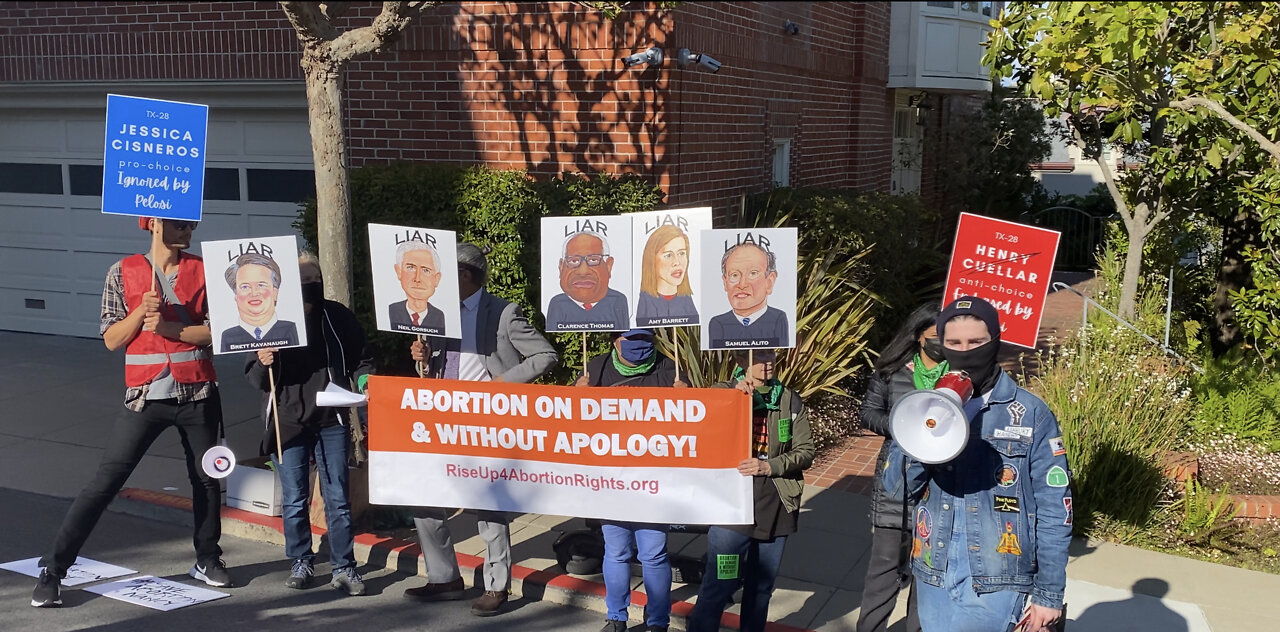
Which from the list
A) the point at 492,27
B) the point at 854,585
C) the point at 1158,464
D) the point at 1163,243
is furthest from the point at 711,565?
the point at 1163,243

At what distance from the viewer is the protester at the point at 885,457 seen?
4770mm

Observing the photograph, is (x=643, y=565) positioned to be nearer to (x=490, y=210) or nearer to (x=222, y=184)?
(x=490, y=210)

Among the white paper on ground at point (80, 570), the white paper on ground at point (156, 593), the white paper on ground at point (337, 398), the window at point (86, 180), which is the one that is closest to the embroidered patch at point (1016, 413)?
the white paper on ground at point (337, 398)

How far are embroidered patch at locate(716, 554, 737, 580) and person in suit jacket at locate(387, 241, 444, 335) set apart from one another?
178 centimetres

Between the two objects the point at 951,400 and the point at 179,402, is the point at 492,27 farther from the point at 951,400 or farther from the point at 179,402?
the point at 951,400

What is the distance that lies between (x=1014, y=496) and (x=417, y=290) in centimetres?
310

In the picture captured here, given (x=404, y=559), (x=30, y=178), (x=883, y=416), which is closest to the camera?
(x=883, y=416)

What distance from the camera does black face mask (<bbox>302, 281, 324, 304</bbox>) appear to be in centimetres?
561

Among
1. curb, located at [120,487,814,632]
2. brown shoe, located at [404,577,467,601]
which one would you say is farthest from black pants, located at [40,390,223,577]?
brown shoe, located at [404,577,467,601]

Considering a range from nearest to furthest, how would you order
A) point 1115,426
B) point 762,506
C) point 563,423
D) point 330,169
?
point 762,506 → point 563,423 → point 330,169 → point 1115,426

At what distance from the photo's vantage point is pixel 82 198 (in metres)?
12.2

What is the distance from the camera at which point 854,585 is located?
19.4ft

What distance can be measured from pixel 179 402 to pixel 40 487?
2654mm

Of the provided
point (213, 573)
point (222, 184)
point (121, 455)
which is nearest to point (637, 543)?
point (213, 573)
